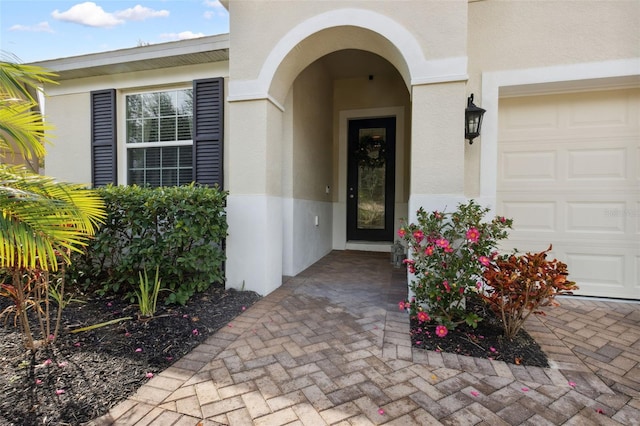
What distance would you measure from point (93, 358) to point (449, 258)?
8.51ft

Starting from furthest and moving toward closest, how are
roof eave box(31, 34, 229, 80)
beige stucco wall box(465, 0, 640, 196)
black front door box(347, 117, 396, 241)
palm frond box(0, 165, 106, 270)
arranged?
black front door box(347, 117, 396, 241) → roof eave box(31, 34, 229, 80) → beige stucco wall box(465, 0, 640, 196) → palm frond box(0, 165, 106, 270)

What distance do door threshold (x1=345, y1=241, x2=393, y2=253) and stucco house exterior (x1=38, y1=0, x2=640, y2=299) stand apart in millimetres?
1837

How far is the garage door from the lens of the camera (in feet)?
10.0

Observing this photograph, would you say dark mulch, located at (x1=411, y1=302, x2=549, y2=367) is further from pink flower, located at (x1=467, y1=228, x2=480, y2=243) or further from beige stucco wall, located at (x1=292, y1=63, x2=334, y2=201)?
beige stucco wall, located at (x1=292, y1=63, x2=334, y2=201)

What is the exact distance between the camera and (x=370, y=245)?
5.86m

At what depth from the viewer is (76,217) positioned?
1796 millimetres

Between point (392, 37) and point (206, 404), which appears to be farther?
point (392, 37)

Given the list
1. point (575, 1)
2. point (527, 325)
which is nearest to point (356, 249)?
point (527, 325)

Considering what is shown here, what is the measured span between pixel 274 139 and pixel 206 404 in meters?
2.55

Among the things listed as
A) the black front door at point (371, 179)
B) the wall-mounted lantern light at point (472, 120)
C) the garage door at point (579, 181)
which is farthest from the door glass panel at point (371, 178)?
the wall-mounted lantern light at point (472, 120)

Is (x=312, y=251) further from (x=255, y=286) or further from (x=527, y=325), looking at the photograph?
(x=527, y=325)

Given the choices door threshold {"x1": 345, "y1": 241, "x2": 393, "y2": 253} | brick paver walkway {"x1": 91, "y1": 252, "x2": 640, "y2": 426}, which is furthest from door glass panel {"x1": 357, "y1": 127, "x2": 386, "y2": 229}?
brick paver walkway {"x1": 91, "y1": 252, "x2": 640, "y2": 426}

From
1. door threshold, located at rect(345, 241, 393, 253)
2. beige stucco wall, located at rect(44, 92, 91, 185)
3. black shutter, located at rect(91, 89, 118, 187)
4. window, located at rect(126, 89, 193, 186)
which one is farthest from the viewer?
door threshold, located at rect(345, 241, 393, 253)

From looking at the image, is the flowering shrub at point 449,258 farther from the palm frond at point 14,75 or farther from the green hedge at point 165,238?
the palm frond at point 14,75
